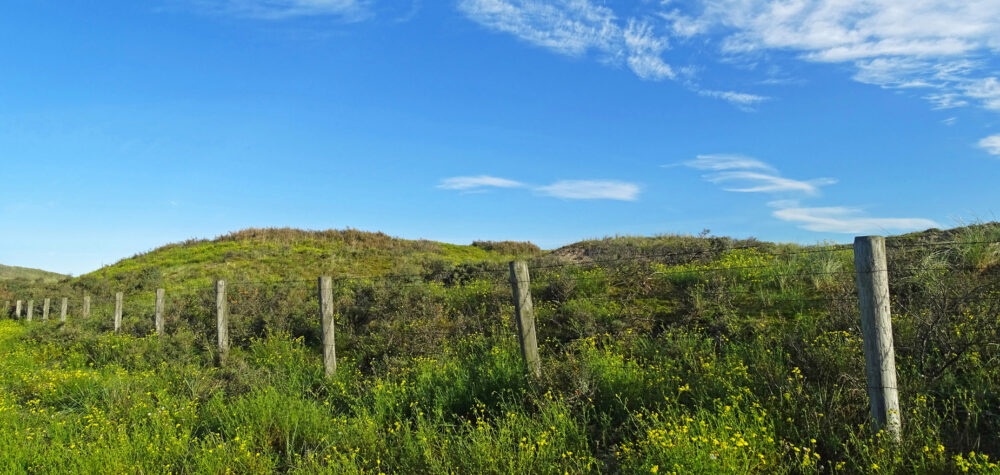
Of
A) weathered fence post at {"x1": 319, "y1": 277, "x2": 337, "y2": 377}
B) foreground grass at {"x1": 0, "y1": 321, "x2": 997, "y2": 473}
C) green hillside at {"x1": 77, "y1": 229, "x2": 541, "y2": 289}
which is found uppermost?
green hillside at {"x1": 77, "y1": 229, "x2": 541, "y2": 289}

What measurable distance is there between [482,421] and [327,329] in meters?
4.79

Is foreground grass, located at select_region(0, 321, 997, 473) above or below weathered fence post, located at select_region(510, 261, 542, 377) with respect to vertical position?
below

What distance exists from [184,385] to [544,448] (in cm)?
774

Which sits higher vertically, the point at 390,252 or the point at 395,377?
the point at 390,252

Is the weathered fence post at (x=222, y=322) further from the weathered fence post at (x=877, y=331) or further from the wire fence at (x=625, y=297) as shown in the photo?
the weathered fence post at (x=877, y=331)

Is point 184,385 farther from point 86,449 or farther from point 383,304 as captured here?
point 383,304

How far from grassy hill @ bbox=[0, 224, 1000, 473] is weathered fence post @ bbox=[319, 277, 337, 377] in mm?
190

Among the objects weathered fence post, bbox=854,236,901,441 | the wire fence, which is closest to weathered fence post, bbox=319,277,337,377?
the wire fence

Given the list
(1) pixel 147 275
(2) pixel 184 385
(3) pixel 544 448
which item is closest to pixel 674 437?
(3) pixel 544 448

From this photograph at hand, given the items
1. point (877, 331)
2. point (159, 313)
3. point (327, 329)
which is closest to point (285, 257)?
point (159, 313)

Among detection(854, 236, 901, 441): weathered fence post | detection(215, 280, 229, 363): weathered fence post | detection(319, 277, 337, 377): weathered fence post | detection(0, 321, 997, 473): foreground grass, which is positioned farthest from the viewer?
detection(215, 280, 229, 363): weathered fence post

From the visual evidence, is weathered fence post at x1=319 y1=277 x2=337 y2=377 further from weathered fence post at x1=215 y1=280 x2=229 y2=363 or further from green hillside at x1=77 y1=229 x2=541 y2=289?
green hillside at x1=77 y1=229 x2=541 y2=289

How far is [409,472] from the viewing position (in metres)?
5.41

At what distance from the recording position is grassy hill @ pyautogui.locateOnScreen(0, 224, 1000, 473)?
5.05 meters
